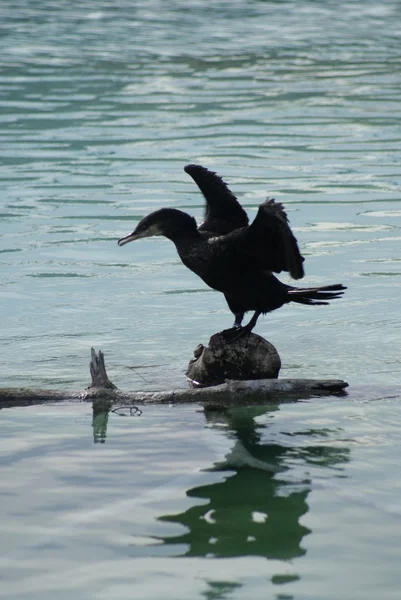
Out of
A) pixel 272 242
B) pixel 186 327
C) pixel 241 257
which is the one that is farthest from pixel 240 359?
pixel 186 327

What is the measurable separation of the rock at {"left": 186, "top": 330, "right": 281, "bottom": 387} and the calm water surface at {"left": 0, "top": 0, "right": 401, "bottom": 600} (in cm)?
32

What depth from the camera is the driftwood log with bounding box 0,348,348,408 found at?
22.5 ft

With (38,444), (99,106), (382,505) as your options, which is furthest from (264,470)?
(99,106)

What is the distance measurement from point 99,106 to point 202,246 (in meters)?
12.0

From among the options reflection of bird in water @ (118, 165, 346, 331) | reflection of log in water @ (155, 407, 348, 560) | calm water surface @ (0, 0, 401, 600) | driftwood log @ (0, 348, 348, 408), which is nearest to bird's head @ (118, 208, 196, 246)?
reflection of bird in water @ (118, 165, 346, 331)

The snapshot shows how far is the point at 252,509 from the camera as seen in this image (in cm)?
555

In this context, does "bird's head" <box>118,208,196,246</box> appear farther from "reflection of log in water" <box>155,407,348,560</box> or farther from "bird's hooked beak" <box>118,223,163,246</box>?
"reflection of log in water" <box>155,407,348,560</box>

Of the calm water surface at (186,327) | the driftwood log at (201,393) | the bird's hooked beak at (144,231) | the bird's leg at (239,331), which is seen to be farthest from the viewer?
the bird's leg at (239,331)

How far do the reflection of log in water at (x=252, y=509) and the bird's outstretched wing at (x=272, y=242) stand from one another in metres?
0.95

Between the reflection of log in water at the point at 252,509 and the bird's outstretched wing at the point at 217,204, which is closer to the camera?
the reflection of log in water at the point at 252,509

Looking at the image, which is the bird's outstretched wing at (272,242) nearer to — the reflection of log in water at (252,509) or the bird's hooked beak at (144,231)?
the bird's hooked beak at (144,231)

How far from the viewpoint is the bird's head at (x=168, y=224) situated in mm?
6941

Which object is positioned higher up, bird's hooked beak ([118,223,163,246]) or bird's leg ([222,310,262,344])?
bird's hooked beak ([118,223,163,246])

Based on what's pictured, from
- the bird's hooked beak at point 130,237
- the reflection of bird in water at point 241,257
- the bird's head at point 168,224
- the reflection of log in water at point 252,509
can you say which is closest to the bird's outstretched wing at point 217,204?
the reflection of bird in water at point 241,257
